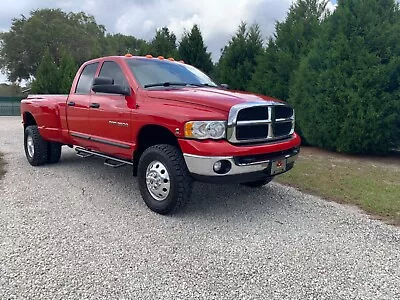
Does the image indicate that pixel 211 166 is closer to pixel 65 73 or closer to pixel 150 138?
pixel 150 138

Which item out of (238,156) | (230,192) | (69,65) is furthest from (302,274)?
(69,65)

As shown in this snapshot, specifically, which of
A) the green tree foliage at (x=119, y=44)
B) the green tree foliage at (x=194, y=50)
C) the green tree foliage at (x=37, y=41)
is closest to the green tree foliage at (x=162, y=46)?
the green tree foliage at (x=194, y=50)

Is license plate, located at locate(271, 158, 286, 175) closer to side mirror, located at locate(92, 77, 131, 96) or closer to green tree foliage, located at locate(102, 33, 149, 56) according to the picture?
side mirror, located at locate(92, 77, 131, 96)

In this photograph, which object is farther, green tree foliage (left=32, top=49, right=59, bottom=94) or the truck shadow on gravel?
green tree foliage (left=32, top=49, right=59, bottom=94)

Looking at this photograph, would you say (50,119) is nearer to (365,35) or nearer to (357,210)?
(357,210)

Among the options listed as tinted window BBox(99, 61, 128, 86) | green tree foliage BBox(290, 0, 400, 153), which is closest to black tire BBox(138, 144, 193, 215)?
tinted window BBox(99, 61, 128, 86)

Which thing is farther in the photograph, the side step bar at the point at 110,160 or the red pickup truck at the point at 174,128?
the side step bar at the point at 110,160

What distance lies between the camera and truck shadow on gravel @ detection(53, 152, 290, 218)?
14.3 feet

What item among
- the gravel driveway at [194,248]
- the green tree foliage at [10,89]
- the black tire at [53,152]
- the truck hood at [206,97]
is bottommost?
the gravel driveway at [194,248]

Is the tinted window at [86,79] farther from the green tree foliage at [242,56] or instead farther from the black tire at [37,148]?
the green tree foliage at [242,56]

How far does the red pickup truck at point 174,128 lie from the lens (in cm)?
365

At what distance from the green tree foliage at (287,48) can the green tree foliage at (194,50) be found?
4355 millimetres

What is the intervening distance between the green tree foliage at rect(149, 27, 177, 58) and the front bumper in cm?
1199

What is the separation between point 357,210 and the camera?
14.7ft
